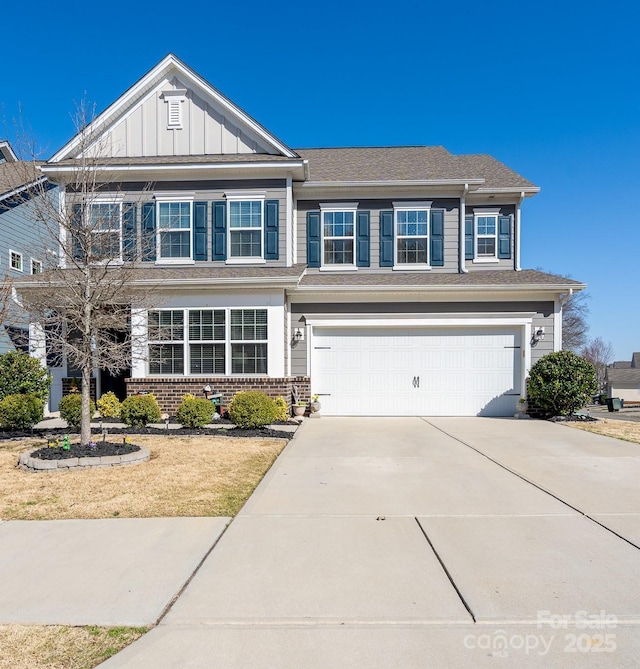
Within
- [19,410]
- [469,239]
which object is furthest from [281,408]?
[469,239]

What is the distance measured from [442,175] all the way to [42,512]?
1258 centimetres

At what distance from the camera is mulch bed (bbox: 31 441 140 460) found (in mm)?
7551

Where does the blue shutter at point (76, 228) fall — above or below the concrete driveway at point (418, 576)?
above

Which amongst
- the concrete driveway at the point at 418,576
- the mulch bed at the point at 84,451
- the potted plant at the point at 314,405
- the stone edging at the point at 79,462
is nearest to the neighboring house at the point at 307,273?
the potted plant at the point at 314,405

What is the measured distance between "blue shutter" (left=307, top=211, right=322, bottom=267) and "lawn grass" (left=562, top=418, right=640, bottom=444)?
774 cm

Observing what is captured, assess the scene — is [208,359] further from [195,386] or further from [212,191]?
[212,191]

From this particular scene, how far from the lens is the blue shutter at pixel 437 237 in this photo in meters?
14.1

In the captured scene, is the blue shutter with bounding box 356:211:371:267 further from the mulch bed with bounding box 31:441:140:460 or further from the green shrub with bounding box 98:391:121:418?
the mulch bed with bounding box 31:441:140:460

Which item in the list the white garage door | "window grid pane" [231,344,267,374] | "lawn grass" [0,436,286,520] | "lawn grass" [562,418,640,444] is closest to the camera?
"lawn grass" [0,436,286,520]

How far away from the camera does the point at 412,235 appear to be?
1416cm

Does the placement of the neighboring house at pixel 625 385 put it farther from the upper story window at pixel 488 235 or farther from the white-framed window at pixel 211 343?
the white-framed window at pixel 211 343

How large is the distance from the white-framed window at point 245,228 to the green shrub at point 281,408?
151 inches

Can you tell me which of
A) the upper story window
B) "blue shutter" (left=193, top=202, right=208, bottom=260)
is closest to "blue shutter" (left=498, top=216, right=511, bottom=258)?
the upper story window

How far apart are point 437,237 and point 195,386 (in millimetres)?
7717
